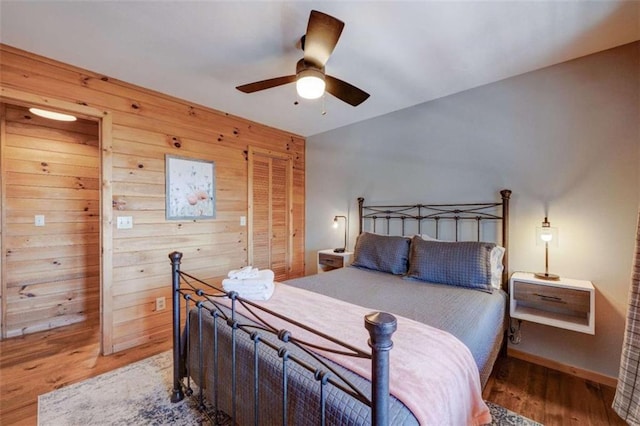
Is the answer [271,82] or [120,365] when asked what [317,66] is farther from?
[120,365]

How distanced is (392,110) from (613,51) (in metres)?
1.79

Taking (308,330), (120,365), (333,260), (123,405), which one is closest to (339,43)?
(308,330)

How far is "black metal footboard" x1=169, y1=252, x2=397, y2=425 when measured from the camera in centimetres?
75

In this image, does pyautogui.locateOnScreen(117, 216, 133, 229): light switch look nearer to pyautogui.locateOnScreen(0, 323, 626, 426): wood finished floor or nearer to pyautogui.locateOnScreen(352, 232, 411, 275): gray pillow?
pyautogui.locateOnScreen(0, 323, 626, 426): wood finished floor

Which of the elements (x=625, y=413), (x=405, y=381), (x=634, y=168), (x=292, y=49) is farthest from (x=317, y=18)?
(x=625, y=413)

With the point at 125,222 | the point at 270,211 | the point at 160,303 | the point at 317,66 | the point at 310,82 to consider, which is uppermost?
the point at 317,66

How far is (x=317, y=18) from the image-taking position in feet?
4.57

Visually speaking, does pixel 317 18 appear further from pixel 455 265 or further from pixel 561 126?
pixel 561 126

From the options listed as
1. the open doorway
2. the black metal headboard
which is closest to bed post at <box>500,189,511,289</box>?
the black metal headboard

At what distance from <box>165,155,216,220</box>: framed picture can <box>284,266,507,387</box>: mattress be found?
150 cm

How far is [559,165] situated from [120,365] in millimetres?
4018

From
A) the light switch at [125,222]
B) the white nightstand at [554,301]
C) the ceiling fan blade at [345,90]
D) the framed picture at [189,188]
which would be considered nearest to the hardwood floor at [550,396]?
the white nightstand at [554,301]

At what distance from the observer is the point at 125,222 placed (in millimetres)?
2555

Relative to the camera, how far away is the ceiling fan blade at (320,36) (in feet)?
4.60
